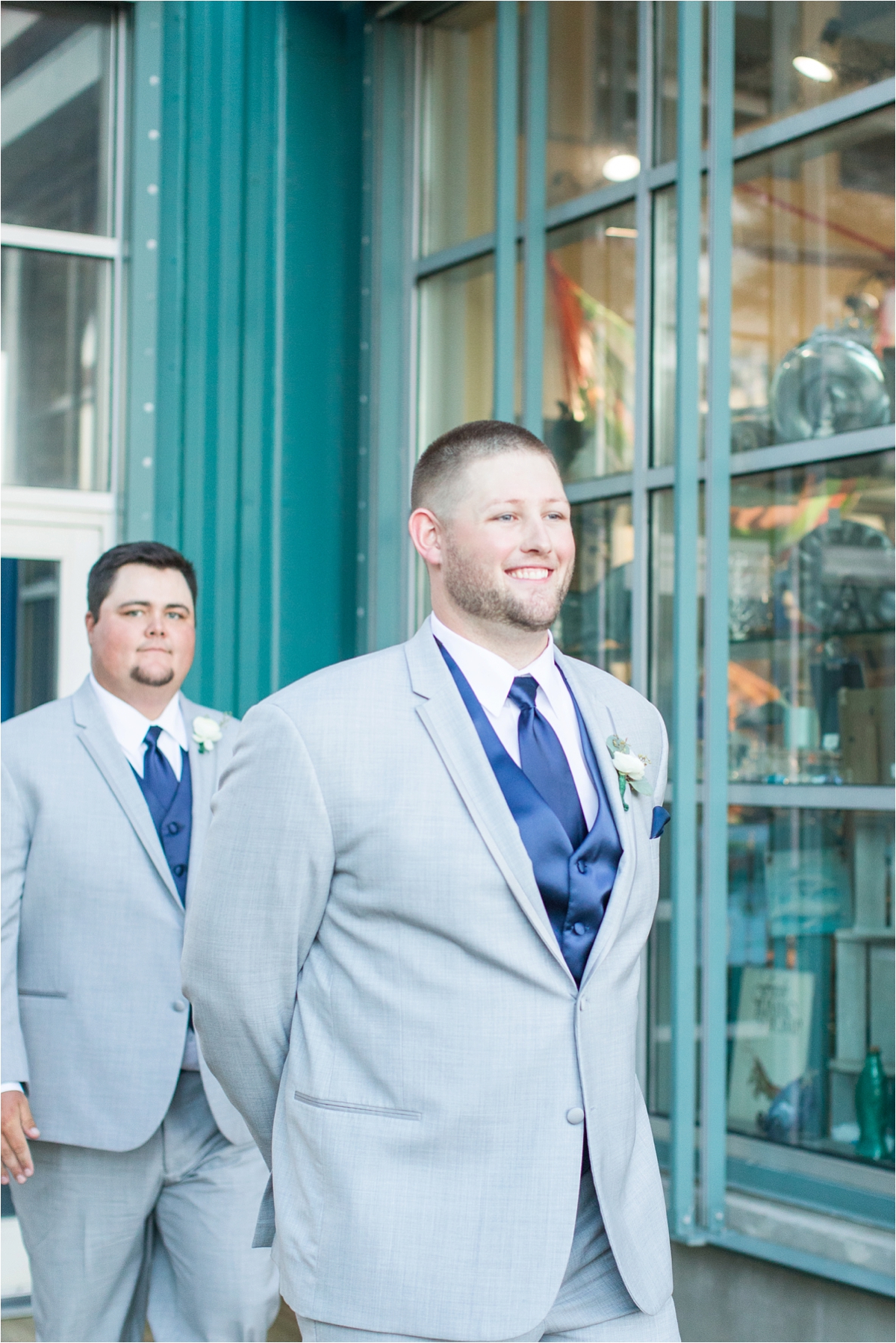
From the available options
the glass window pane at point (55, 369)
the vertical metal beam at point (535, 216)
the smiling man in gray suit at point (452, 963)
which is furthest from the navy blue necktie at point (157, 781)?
the glass window pane at point (55, 369)

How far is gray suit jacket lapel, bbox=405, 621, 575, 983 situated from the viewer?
1.78 metres

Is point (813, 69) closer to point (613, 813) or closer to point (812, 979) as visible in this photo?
point (812, 979)

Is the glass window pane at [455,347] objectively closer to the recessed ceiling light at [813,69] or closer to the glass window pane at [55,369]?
the glass window pane at [55,369]

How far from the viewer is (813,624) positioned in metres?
3.65

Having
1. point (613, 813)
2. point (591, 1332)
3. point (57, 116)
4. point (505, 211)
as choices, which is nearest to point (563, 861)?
point (613, 813)

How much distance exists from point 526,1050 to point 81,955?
1.37 m

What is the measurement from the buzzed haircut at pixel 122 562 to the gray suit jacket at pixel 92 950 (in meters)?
0.36

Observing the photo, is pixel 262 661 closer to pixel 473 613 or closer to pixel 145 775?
pixel 145 775

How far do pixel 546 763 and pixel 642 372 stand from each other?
7.82 feet

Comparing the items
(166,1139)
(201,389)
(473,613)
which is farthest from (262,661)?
(473,613)

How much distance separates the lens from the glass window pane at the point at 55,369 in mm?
4809

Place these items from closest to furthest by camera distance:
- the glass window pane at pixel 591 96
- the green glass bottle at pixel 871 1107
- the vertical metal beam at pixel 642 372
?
the green glass bottle at pixel 871 1107
the vertical metal beam at pixel 642 372
the glass window pane at pixel 591 96

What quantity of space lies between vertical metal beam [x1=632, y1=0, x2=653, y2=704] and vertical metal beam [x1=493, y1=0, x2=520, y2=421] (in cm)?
41

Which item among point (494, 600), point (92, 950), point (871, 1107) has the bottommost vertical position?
point (871, 1107)
